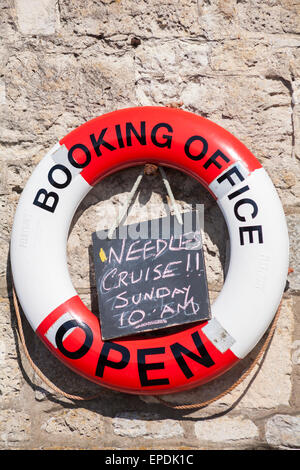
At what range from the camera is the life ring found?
140 cm

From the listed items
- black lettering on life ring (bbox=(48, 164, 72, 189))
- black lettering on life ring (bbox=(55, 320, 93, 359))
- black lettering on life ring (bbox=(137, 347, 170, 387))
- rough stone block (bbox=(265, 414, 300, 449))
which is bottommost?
rough stone block (bbox=(265, 414, 300, 449))

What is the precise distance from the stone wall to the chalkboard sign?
0.08 m

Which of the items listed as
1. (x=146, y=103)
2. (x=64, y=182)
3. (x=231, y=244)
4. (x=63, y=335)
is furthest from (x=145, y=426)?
(x=146, y=103)

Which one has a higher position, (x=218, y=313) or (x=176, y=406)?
(x=218, y=313)

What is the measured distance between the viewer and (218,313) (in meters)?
1.42

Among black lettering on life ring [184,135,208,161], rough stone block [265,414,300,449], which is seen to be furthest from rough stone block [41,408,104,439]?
black lettering on life ring [184,135,208,161]

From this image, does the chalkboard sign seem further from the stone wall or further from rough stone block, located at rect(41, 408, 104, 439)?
rough stone block, located at rect(41, 408, 104, 439)

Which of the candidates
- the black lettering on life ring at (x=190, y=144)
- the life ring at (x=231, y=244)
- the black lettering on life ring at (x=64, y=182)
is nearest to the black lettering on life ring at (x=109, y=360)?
the life ring at (x=231, y=244)

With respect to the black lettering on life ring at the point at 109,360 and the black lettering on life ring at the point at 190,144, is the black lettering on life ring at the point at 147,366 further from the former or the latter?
the black lettering on life ring at the point at 190,144

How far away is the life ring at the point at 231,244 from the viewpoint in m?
1.40

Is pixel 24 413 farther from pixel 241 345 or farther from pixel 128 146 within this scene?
pixel 128 146

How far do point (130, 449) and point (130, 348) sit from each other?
34 centimetres

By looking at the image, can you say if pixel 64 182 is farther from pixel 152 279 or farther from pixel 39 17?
pixel 39 17

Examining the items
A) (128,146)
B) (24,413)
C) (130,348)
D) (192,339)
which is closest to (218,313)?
(192,339)
